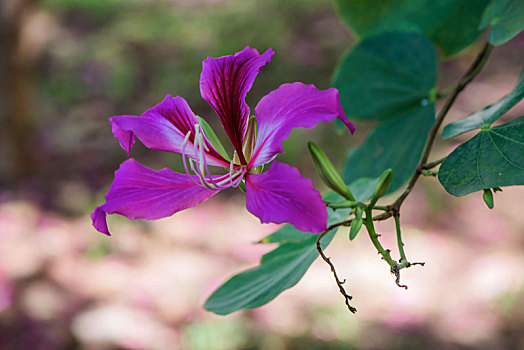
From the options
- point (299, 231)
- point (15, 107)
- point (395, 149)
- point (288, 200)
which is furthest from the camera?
point (15, 107)

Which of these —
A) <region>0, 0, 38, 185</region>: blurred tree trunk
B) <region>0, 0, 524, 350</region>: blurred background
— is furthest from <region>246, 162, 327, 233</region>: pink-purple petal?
<region>0, 0, 38, 185</region>: blurred tree trunk

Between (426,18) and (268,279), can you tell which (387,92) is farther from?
(268,279)

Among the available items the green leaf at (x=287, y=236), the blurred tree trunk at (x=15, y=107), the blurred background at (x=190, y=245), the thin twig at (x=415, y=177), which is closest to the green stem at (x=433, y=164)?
the thin twig at (x=415, y=177)

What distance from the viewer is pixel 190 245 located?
9.26 feet

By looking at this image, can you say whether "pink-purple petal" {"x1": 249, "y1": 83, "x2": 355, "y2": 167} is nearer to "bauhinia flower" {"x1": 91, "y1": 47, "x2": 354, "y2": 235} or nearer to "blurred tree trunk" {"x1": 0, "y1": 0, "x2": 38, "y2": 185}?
"bauhinia flower" {"x1": 91, "y1": 47, "x2": 354, "y2": 235}

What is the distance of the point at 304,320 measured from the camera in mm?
2266

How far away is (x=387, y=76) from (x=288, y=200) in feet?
1.10

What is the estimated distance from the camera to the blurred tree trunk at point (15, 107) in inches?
121

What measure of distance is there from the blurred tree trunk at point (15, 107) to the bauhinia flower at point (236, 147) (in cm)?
303

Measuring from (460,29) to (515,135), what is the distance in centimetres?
31

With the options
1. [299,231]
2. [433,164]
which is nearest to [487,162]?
[433,164]

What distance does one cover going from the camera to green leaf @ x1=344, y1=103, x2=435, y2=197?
528mm

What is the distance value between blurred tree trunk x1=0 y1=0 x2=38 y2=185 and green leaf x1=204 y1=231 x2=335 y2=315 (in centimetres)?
307

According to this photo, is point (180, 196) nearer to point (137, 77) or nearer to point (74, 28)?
point (137, 77)
